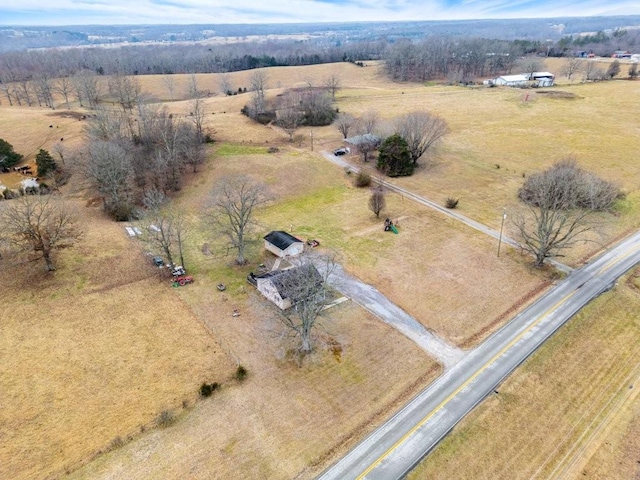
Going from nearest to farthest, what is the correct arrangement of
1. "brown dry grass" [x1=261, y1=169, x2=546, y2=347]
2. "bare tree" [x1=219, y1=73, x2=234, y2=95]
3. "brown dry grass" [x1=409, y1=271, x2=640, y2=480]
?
"brown dry grass" [x1=409, y1=271, x2=640, y2=480] < "brown dry grass" [x1=261, y1=169, x2=546, y2=347] < "bare tree" [x1=219, y1=73, x2=234, y2=95]

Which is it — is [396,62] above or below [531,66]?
below

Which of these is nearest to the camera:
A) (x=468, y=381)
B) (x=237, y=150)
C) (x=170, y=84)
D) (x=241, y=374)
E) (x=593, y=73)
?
(x=468, y=381)

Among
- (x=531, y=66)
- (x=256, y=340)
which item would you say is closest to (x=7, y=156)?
(x=256, y=340)

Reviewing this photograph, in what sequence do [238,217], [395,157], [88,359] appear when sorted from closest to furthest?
1. [88,359]
2. [238,217]
3. [395,157]

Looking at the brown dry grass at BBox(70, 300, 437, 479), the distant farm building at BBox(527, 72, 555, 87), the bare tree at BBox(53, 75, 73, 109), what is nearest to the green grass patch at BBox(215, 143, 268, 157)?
the brown dry grass at BBox(70, 300, 437, 479)

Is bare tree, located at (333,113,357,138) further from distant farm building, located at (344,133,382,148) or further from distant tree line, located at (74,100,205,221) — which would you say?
distant tree line, located at (74,100,205,221)

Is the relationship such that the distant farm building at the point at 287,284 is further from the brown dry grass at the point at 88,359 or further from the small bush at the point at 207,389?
the small bush at the point at 207,389

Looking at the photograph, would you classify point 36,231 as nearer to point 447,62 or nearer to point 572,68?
point 572,68

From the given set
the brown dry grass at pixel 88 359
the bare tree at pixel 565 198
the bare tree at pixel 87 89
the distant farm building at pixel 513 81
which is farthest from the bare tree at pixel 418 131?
the distant farm building at pixel 513 81

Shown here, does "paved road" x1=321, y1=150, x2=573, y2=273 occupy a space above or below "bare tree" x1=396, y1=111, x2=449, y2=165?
below
